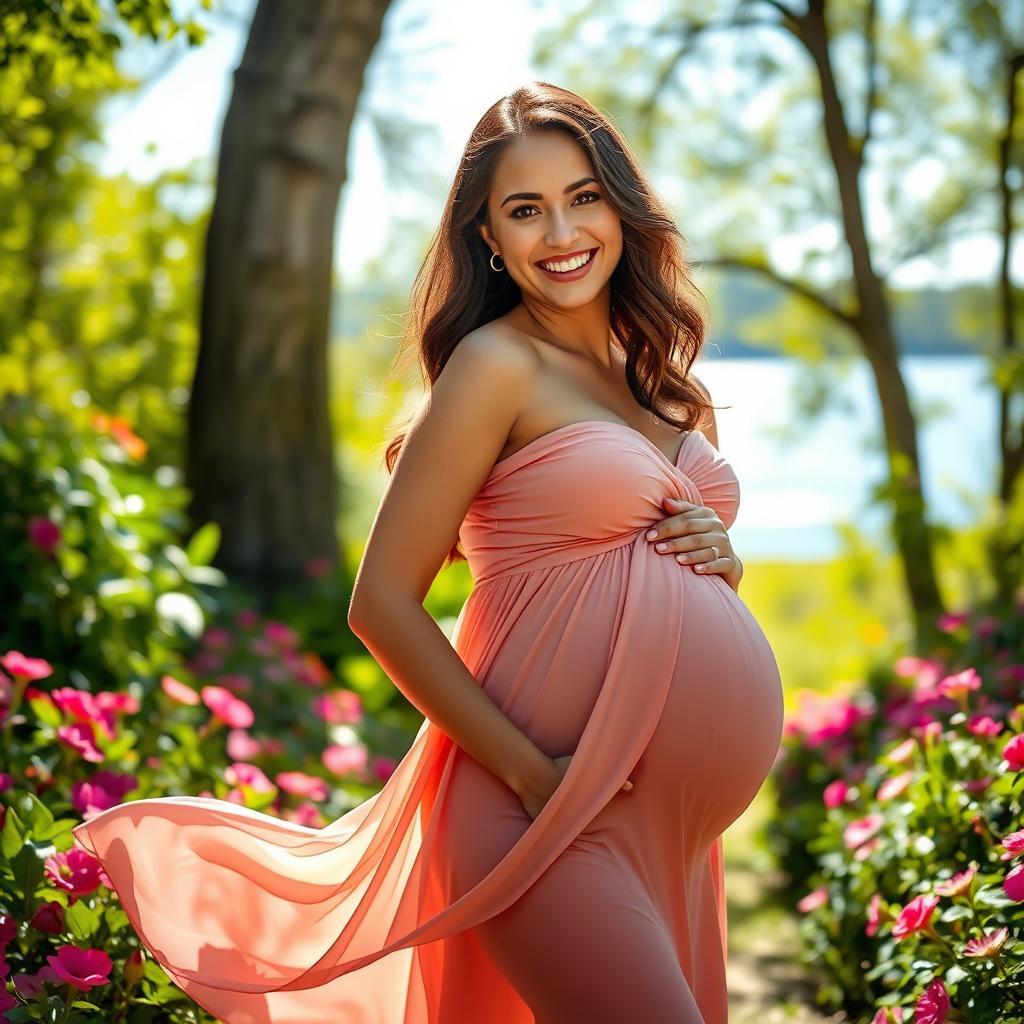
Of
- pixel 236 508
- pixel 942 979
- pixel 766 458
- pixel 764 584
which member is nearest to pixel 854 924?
pixel 942 979

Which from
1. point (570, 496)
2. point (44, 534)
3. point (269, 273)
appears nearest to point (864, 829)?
point (570, 496)

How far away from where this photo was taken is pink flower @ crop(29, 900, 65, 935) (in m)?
2.43

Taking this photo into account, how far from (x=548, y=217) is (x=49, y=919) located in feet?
5.35

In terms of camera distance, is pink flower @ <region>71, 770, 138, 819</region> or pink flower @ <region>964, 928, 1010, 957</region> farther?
pink flower @ <region>71, 770, 138, 819</region>

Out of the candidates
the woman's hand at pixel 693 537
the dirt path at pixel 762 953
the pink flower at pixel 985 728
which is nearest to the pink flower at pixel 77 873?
the woman's hand at pixel 693 537

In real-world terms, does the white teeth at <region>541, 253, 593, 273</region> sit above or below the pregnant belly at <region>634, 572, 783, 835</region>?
above

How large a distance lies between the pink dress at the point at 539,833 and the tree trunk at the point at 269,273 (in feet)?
12.5

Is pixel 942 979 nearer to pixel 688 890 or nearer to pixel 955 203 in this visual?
pixel 688 890

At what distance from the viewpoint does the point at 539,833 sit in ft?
6.70

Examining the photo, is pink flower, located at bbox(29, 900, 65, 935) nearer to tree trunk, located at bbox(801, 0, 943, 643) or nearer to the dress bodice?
the dress bodice

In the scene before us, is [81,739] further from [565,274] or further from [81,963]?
[565,274]

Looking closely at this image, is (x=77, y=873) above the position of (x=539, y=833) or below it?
below

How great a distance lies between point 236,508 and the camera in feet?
20.0

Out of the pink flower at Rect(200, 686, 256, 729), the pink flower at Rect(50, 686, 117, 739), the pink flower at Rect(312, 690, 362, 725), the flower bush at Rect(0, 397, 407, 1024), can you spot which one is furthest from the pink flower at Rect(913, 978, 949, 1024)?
the pink flower at Rect(312, 690, 362, 725)
